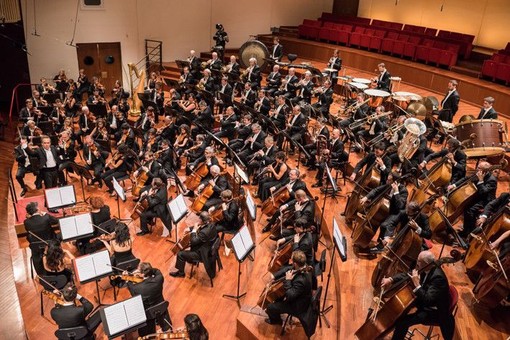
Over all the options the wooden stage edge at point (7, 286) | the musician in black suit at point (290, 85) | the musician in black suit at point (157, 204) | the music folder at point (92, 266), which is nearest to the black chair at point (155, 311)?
the music folder at point (92, 266)

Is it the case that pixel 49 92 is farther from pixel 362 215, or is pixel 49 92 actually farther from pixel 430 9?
pixel 430 9

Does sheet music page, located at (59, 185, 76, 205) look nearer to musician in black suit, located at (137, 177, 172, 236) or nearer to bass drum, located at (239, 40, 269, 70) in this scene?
musician in black suit, located at (137, 177, 172, 236)

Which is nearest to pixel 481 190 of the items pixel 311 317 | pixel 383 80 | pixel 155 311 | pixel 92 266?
pixel 311 317

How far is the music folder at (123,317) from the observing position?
13.6 feet

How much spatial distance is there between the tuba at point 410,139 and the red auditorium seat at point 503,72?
17.8 feet

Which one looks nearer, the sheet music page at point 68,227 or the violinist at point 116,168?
the sheet music page at point 68,227

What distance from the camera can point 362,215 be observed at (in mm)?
6008

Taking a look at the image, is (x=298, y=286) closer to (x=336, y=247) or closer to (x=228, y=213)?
(x=336, y=247)

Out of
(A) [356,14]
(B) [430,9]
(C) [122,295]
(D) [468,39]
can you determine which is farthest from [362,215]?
Result: (A) [356,14]

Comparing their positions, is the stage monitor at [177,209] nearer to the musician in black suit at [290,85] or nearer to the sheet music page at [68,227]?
the sheet music page at [68,227]

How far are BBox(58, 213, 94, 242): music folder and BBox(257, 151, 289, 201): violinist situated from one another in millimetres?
3041

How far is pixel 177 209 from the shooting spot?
6055 millimetres

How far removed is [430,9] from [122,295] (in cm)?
1451

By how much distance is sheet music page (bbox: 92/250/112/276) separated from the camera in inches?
199
